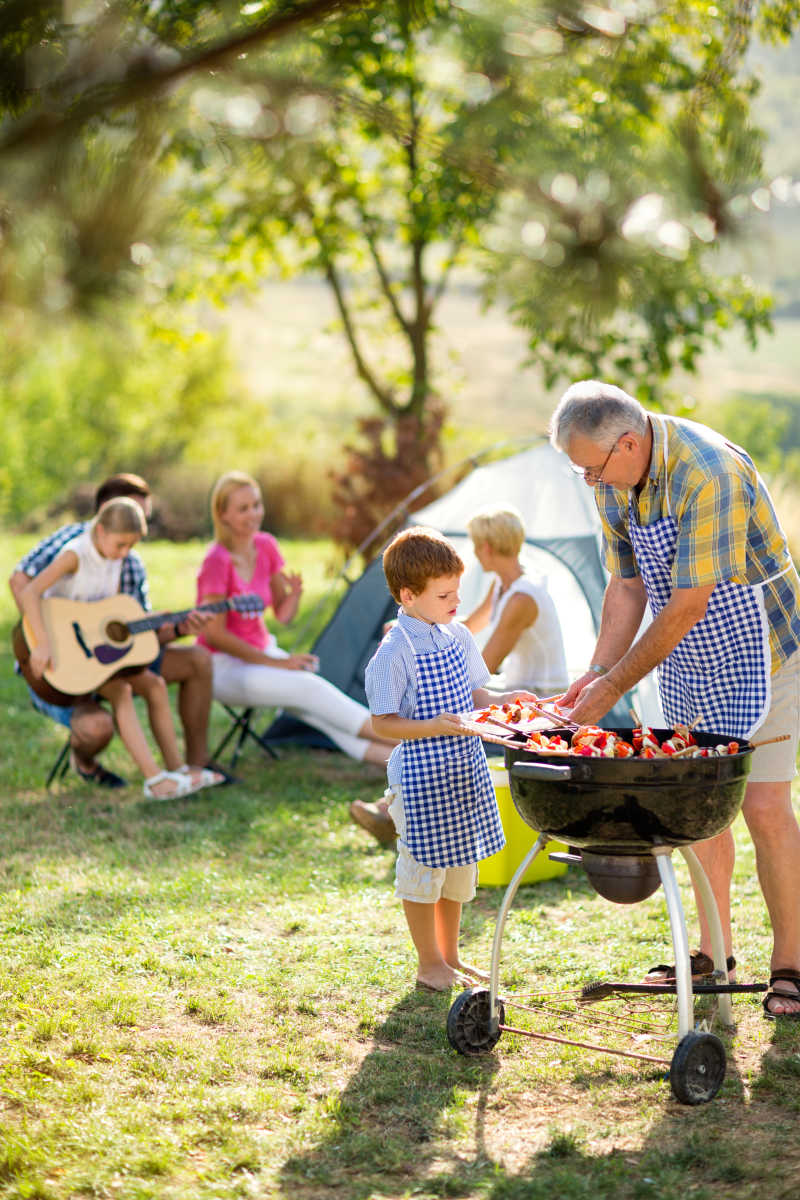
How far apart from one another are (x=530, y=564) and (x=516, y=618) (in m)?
1.28

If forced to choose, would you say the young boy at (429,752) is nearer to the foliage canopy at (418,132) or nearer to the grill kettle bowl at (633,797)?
the grill kettle bowl at (633,797)

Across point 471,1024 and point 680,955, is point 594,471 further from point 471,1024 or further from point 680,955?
point 471,1024

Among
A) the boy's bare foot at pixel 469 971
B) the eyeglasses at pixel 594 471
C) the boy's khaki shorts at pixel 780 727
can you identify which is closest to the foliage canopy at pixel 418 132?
the eyeglasses at pixel 594 471

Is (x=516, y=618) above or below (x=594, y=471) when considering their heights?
below

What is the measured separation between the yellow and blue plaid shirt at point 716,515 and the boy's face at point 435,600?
48 centimetres

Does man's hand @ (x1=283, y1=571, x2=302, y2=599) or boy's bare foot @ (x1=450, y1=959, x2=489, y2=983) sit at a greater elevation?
man's hand @ (x1=283, y1=571, x2=302, y2=599)

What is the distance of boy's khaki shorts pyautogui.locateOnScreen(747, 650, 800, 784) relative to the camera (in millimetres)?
3428

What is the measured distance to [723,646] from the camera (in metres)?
3.39

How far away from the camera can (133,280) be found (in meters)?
1.89

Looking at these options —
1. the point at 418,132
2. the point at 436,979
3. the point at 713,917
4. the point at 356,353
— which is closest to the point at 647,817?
the point at 713,917

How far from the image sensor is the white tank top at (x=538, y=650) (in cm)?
511

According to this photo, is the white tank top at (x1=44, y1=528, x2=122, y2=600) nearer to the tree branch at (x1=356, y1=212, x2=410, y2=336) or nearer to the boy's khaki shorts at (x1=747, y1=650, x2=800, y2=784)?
the boy's khaki shorts at (x1=747, y1=650, x2=800, y2=784)

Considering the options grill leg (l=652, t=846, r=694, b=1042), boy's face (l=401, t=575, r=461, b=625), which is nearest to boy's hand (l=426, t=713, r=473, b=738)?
boy's face (l=401, t=575, r=461, b=625)

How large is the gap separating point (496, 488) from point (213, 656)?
5.31ft
